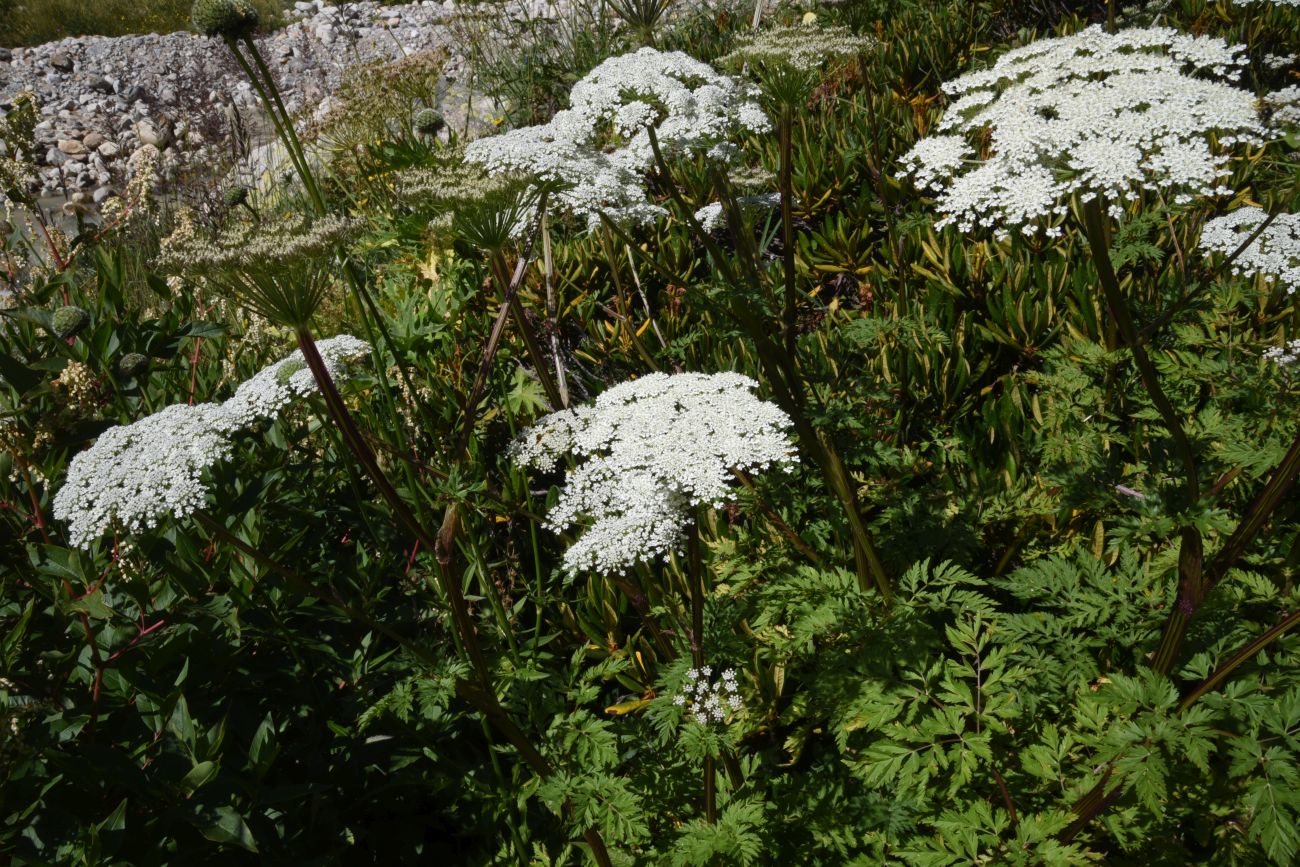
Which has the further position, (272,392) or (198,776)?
(272,392)

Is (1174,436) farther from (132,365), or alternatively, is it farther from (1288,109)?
(132,365)

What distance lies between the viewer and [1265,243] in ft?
8.22

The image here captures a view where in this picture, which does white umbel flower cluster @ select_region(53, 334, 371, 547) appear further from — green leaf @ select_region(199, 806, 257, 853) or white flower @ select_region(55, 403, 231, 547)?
green leaf @ select_region(199, 806, 257, 853)

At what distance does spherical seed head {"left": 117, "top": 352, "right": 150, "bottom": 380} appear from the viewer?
288 centimetres

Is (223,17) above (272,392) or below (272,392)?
above

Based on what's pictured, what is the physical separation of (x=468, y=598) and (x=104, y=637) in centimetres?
108

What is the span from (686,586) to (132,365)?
85.2 inches

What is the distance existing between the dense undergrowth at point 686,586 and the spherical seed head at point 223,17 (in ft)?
0.15

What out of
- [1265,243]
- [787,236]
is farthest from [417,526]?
[1265,243]

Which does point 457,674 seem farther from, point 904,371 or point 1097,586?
point 904,371

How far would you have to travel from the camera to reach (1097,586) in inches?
82.5


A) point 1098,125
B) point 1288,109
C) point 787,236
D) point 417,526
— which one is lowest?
point 417,526

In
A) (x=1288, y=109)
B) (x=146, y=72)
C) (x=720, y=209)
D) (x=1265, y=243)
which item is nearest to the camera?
(x=1265, y=243)

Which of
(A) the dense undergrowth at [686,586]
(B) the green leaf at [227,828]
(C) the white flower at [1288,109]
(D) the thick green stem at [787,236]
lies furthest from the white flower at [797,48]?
(B) the green leaf at [227,828]
